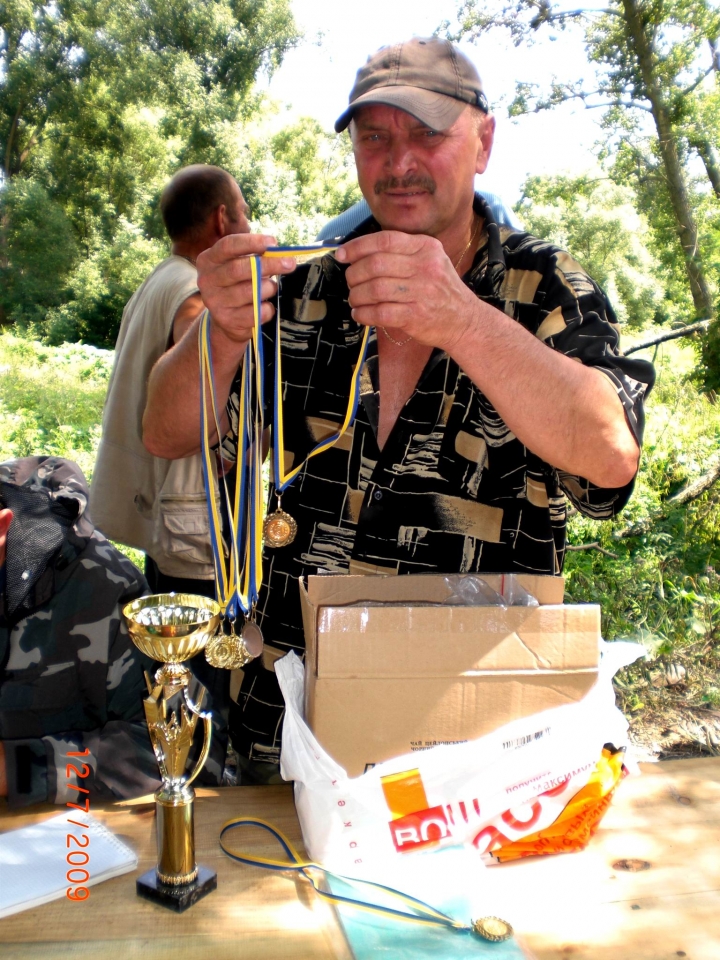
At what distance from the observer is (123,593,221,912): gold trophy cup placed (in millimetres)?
1054

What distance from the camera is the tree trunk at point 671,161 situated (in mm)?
5633

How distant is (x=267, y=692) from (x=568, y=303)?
3.07 feet

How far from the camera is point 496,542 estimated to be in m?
1.52

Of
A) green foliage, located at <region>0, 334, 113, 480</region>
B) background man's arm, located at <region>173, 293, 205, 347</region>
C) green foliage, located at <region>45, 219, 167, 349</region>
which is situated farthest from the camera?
green foliage, located at <region>45, 219, 167, 349</region>

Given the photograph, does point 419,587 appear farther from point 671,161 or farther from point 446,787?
point 671,161

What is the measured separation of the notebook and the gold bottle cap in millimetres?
482

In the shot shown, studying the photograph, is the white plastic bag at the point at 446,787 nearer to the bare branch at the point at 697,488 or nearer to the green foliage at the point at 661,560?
the green foliage at the point at 661,560

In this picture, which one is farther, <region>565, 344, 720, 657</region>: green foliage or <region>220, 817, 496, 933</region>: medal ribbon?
<region>565, 344, 720, 657</region>: green foliage

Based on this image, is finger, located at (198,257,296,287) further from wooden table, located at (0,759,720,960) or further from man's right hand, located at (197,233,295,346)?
wooden table, located at (0,759,720,960)

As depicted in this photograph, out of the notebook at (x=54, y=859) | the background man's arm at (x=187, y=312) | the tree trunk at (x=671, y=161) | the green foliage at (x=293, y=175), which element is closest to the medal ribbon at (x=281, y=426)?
the notebook at (x=54, y=859)

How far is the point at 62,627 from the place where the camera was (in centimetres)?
176

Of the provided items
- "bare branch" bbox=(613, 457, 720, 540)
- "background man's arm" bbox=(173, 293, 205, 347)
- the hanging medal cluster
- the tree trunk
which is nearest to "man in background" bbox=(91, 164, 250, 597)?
"background man's arm" bbox=(173, 293, 205, 347)

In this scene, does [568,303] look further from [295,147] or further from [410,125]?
[295,147]

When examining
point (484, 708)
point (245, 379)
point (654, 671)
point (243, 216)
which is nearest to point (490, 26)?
point (243, 216)
